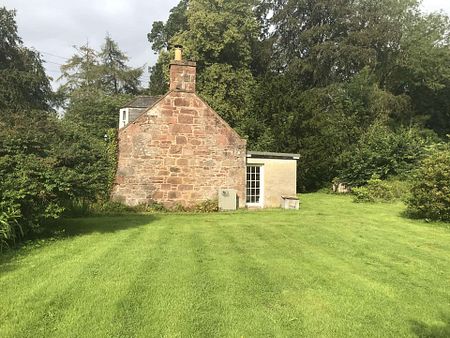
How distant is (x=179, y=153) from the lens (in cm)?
1755

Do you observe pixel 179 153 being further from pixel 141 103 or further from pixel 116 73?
pixel 116 73

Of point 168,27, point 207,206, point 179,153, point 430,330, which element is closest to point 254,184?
point 207,206

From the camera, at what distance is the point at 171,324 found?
5.17 metres

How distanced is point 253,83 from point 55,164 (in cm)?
3008

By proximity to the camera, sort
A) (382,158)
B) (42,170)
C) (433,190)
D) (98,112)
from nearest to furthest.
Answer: (42,170), (433,190), (382,158), (98,112)

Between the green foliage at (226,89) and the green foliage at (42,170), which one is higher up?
the green foliage at (226,89)

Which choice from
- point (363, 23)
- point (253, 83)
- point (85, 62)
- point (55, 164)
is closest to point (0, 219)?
point (55, 164)

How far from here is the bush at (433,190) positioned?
46.6 feet

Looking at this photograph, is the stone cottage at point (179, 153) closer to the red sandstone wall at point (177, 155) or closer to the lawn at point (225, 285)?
the red sandstone wall at point (177, 155)

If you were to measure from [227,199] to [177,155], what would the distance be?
269 centimetres

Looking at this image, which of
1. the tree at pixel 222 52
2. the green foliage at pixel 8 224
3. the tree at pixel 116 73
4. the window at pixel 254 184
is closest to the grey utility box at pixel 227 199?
the window at pixel 254 184

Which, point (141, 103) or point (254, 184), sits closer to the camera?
point (254, 184)

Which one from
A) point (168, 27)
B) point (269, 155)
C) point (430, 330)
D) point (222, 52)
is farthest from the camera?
point (168, 27)

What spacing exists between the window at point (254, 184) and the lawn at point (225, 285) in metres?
7.55
